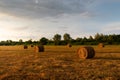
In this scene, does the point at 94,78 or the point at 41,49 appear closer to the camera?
the point at 94,78

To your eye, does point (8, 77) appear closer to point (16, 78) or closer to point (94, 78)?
point (16, 78)

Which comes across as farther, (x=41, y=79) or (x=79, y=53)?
(x=79, y=53)

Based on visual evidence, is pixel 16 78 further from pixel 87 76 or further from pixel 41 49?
pixel 41 49

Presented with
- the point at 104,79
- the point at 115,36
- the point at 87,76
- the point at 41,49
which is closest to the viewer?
the point at 104,79

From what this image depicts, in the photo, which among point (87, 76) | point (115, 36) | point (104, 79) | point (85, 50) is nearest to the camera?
point (104, 79)

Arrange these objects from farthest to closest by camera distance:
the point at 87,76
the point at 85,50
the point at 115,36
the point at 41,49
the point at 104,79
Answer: the point at 115,36 < the point at 41,49 < the point at 85,50 < the point at 87,76 < the point at 104,79

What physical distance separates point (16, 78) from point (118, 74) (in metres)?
5.61

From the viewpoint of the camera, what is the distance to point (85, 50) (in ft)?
68.3

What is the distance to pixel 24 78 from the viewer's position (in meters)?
10.3

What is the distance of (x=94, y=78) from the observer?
32.8 ft

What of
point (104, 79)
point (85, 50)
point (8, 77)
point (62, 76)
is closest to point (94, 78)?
point (104, 79)

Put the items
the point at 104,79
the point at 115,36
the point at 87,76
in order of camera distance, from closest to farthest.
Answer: the point at 104,79
the point at 87,76
the point at 115,36

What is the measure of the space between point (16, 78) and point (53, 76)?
77.8 inches

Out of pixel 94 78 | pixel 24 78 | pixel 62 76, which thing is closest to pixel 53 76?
pixel 62 76
